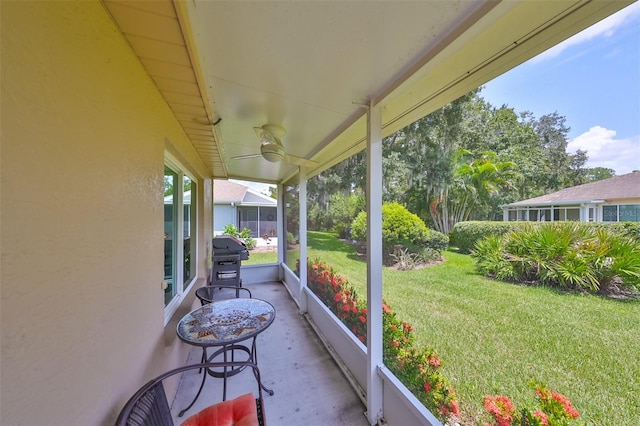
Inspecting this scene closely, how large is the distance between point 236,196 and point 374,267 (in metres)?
10.2

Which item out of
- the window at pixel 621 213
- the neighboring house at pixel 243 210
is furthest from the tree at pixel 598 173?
the neighboring house at pixel 243 210

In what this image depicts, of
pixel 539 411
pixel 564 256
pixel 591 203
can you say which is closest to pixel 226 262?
pixel 539 411

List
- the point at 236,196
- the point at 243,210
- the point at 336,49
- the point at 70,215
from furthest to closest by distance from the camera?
1. the point at 243,210
2. the point at 236,196
3. the point at 336,49
4. the point at 70,215

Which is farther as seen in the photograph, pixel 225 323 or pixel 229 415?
pixel 225 323

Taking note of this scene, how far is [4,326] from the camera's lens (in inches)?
22.3

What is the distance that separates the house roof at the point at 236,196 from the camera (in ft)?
34.9

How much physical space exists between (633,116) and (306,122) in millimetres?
1978

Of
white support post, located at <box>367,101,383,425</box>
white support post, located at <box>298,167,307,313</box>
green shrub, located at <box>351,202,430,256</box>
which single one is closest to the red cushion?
white support post, located at <box>367,101,383,425</box>

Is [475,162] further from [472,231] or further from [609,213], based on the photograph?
[609,213]

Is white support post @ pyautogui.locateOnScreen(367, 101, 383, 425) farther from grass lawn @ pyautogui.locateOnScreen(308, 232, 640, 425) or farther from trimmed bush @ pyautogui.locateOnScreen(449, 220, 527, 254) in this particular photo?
trimmed bush @ pyautogui.locateOnScreen(449, 220, 527, 254)

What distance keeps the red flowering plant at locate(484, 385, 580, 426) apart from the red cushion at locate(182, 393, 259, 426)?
4.30 feet

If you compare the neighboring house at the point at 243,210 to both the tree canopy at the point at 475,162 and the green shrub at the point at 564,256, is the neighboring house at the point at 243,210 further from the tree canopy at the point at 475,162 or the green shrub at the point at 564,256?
the green shrub at the point at 564,256

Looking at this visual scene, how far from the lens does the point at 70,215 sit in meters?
0.81

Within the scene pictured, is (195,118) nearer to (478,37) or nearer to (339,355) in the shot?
(478,37)
